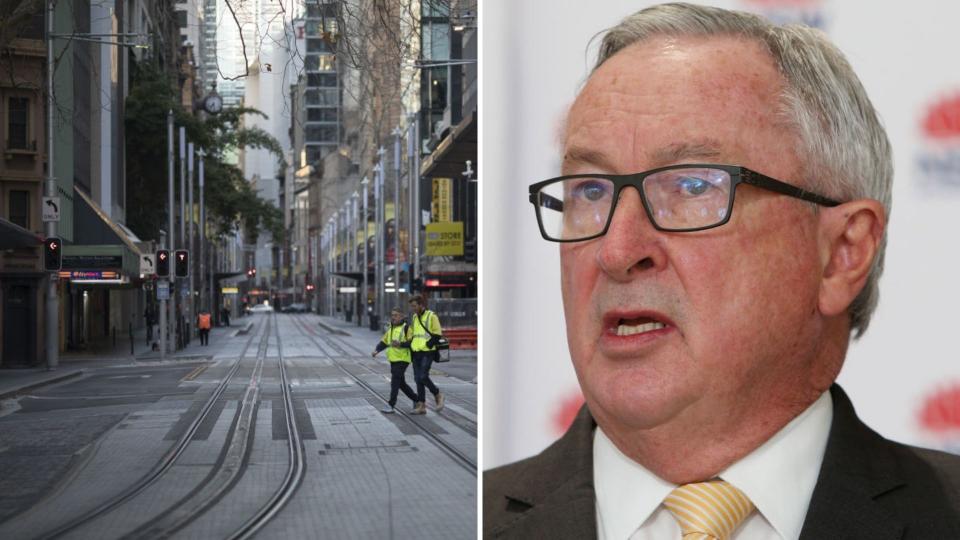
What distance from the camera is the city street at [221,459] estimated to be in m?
3.35

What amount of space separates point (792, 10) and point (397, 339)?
142 inches

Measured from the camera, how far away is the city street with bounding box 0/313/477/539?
132 inches

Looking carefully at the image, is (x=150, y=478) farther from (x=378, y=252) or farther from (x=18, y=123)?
(x=378, y=252)

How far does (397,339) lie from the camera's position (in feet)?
17.3

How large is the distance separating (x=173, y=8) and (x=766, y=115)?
2.74 metres

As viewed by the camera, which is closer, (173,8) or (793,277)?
(793,277)

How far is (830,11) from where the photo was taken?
1.91 m

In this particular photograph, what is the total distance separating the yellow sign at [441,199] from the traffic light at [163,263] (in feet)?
21.6

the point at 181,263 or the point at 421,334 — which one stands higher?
the point at 181,263

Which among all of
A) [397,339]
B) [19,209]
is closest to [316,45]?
[19,209]

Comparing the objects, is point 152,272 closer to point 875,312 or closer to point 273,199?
point 273,199

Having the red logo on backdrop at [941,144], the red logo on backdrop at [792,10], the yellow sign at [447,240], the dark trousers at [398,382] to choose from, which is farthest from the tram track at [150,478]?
the yellow sign at [447,240]

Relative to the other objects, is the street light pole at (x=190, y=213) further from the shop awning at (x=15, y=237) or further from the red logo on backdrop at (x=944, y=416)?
the red logo on backdrop at (x=944, y=416)

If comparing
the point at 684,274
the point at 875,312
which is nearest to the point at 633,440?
the point at 684,274
